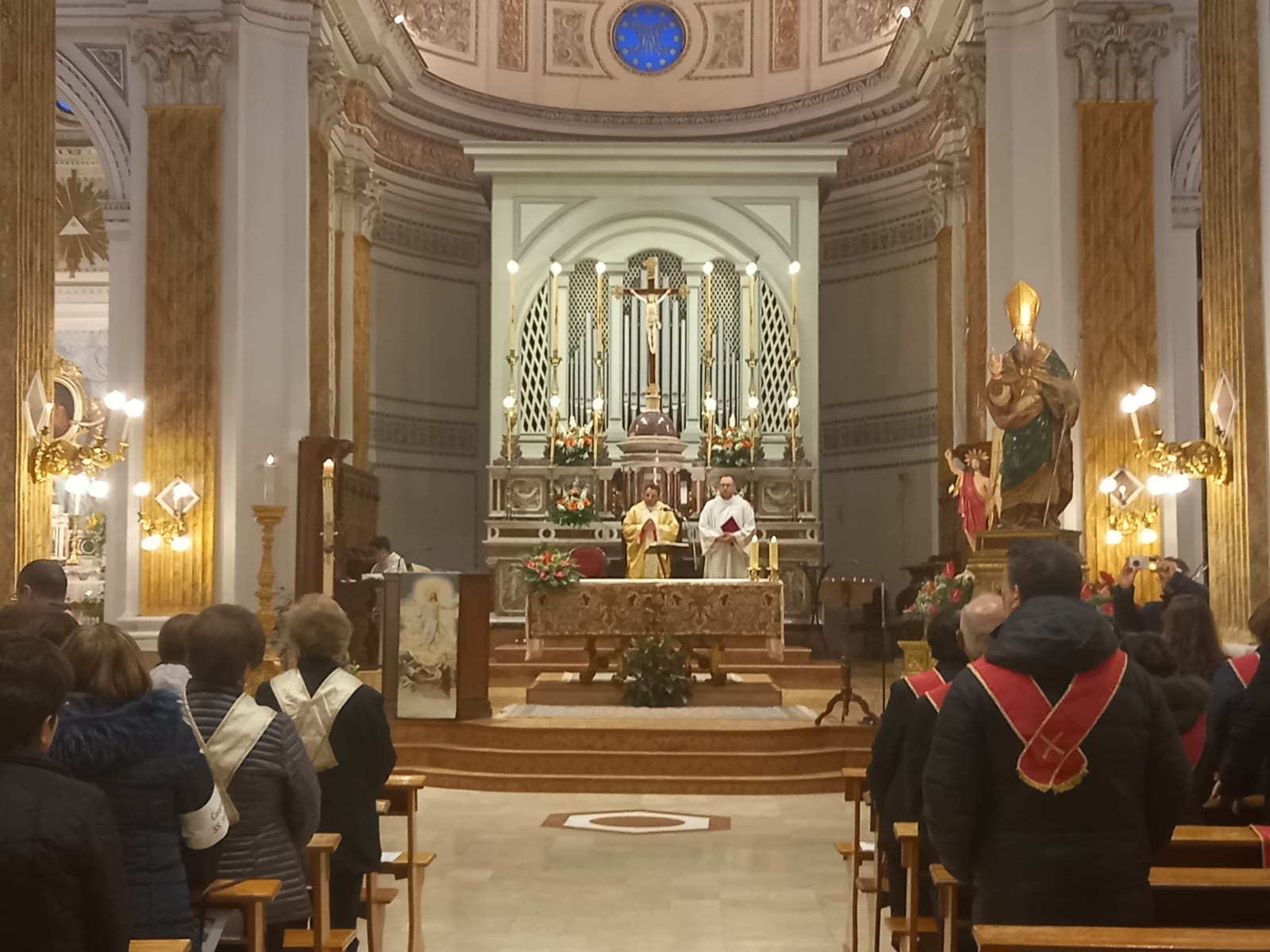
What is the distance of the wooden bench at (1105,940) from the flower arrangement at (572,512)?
48.2ft

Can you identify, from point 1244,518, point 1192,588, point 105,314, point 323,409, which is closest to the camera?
point 1192,588

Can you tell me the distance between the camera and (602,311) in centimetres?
2038

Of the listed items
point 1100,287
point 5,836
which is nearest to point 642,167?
point 1100,287

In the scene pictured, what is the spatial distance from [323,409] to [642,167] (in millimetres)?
5966

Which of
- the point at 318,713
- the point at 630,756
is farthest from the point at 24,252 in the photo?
the point at 318,713

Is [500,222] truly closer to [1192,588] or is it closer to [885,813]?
[1192,588]

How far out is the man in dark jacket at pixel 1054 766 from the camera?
3588 mm

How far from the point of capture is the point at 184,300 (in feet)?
48.5

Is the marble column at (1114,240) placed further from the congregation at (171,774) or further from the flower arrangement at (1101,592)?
the congregation at (171,774)

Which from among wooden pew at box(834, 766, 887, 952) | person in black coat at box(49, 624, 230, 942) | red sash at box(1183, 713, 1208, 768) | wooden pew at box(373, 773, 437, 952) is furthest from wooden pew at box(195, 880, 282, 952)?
red sash at box(1183, 713, 1208, 768)

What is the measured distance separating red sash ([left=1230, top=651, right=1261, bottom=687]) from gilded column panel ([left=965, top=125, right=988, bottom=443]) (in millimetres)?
10290

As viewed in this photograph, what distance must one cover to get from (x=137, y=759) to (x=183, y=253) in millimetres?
12008

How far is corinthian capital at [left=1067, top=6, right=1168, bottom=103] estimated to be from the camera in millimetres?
14500

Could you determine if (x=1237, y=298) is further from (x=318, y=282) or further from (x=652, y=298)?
(x=318, y=282)
